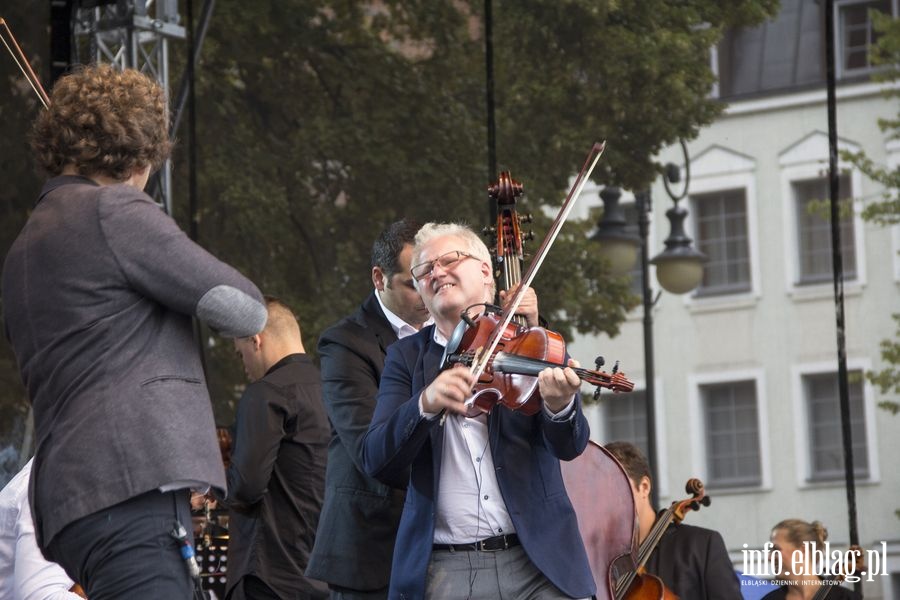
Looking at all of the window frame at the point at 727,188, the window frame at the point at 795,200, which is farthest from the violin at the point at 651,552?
the window frame at the point at 727,188

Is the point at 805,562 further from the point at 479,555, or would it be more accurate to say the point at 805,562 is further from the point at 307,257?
the point at 307,257

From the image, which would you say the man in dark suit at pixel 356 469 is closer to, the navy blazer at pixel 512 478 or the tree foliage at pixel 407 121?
the navy blazer at pixel 512 478

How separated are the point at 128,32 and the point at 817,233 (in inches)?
138

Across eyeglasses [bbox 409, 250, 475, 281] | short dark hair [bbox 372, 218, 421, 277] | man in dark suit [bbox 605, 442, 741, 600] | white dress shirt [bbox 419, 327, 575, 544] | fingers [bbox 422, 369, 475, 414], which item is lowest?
man in dark suit [bbox 605, 442, 741, 600]

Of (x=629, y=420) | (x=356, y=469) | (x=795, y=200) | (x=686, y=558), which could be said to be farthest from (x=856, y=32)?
(x=356, y=469)

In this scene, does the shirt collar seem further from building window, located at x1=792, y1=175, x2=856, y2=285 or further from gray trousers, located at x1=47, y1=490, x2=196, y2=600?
building window, located at x1=792, y1=175, x2=856, y2=285

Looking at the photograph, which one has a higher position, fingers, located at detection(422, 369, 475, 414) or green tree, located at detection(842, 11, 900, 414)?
green tree, located at detection(842, 11, 900, 414)

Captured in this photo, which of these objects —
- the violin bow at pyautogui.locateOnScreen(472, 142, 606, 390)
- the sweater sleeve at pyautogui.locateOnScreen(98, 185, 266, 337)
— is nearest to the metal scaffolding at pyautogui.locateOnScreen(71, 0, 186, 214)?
the violin bow at pyautogui.locateOnScreen(472, 142, 606, 390)

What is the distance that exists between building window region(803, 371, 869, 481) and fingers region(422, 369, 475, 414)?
462cm

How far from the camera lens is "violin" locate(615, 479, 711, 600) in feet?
16.4

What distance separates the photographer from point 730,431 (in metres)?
7.92

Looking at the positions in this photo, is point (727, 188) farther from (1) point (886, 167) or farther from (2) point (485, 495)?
(2) point (485, 495)

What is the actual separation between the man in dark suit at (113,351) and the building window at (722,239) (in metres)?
5.43

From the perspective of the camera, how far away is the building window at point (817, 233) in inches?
304
